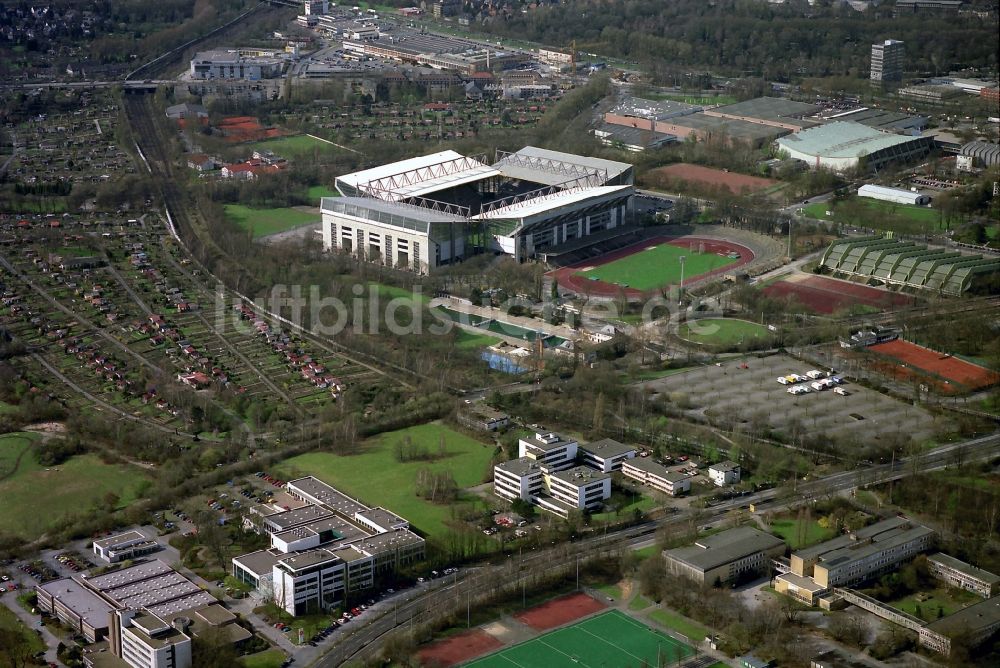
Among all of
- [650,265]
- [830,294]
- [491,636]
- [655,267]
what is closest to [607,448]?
[491,636]

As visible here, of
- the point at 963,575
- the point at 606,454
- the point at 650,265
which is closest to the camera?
the point at 963,575

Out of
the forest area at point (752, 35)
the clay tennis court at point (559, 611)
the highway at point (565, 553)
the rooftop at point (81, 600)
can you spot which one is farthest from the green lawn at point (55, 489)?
the forest area at point (752, 35)

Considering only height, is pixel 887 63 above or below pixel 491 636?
above

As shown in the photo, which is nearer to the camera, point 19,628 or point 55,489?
point 19,628

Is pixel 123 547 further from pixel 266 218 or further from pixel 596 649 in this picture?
pixel 266 218

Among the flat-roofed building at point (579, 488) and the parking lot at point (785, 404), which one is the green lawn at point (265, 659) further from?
the parking lot at point (785, 404)

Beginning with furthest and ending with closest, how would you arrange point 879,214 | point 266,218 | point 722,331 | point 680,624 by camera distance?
point 266,218, point 879,214, point 722,331, point 680,624

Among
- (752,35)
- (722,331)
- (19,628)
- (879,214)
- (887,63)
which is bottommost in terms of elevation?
(19,628)
